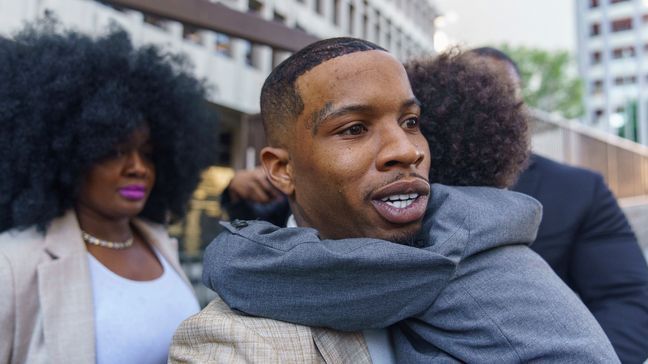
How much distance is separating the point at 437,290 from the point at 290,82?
2.27 ft

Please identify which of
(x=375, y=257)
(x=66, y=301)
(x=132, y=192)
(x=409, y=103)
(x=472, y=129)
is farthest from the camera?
(x=132, y=192)

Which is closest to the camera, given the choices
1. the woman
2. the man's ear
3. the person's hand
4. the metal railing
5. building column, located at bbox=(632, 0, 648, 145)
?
the man's ear

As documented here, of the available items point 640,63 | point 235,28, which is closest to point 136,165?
point 235,28

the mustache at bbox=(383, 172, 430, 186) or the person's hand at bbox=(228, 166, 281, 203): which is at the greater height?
the mustache at bbox=(383, 172, 430, 186)

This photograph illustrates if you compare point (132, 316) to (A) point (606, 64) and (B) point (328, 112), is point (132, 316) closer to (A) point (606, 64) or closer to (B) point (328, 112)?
(B) point (328, 112)

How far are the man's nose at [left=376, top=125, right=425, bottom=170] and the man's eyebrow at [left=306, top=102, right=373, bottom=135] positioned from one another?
87 mm

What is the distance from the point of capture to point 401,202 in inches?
54.8

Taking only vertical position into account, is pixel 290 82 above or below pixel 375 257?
above

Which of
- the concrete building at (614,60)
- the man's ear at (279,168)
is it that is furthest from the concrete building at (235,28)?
the concrete building at (614,60)

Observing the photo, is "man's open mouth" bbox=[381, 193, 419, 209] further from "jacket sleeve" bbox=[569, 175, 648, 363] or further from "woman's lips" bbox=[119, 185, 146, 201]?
"woman's lips" bbox=[119, 185, 146, 201]

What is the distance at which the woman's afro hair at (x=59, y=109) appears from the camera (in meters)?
2.51

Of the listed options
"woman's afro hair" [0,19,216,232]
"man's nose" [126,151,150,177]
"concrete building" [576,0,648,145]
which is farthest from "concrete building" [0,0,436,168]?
"concrete building" [576,0,648,145]

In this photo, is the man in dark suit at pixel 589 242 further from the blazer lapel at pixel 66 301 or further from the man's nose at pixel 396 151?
the man's nose at pixel 396 151

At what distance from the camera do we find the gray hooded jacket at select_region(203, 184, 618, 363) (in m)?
1.22
